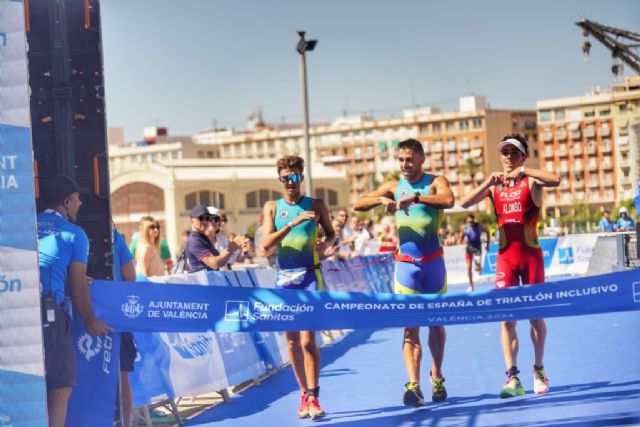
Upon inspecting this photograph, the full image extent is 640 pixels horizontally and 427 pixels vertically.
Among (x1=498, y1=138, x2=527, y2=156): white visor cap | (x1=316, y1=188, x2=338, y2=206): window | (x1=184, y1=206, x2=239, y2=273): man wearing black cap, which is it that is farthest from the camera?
(x1=316, y1=188, x2=338, y2=206): window

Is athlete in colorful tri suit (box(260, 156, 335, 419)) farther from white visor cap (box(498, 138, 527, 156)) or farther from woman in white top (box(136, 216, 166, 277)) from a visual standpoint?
woman in white top (box(136, 216, 166, 277))

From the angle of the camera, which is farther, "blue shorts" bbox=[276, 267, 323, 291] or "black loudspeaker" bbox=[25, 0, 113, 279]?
"blue shorts" bbox=[276, 267, 323, 291]

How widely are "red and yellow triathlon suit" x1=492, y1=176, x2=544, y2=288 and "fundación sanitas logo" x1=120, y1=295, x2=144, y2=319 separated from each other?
3097 millimetres

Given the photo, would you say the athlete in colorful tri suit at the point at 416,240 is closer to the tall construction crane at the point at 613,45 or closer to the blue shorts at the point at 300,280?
the blue shorts at the point at 300,280

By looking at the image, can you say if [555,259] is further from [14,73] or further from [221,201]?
[221,201]

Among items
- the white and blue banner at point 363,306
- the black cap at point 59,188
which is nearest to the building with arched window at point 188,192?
A: the white and blue banner at point 363,306

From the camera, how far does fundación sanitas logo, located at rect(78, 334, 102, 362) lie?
8023 mm

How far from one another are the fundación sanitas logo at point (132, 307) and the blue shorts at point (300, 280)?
5.30 ft

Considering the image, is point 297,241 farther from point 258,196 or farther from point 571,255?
point 258,196

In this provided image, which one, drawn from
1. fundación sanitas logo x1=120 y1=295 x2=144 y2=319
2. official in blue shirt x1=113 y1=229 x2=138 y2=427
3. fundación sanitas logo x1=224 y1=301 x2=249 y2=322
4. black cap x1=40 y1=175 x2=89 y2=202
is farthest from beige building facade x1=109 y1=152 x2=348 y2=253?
black cap x1=40 y1=175 x2=89 y2=202

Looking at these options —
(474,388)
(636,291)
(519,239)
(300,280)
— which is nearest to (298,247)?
(300,280)

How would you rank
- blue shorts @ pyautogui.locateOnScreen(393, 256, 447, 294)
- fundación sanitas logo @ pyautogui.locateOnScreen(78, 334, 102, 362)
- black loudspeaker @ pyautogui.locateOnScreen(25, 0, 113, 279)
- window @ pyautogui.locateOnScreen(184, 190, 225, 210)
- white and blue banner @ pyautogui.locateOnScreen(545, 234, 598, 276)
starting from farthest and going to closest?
window @ pyautogui.locateOnScreen(184, 190, 225, 210) → white and blue banner @ pyautogui.locateOnScreen(545, 234, 598, 276) → blue shorts @ pyautogui.locateOnScreen(393, 256, 447, 294) → black loudspeaker @ pyautogui.locateOnScreen(25, 0, 113, 279) → fundación sanitas logo @ pyautogui.locateOnScreen(78, 334, 102, 362)

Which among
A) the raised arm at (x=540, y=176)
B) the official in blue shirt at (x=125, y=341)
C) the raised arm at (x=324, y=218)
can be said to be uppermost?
the raised arm at (x=540, y=176)

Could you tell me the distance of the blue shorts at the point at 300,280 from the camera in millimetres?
9609
